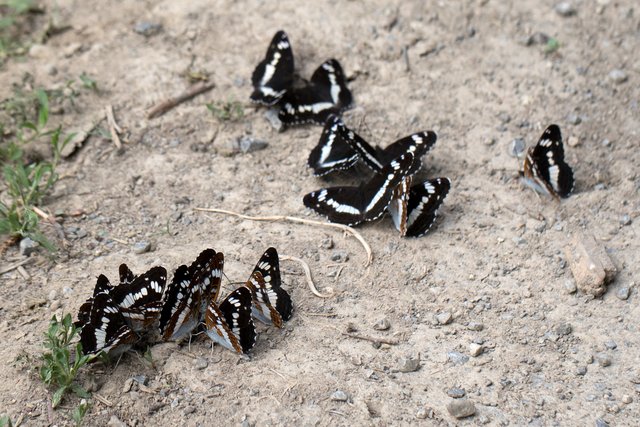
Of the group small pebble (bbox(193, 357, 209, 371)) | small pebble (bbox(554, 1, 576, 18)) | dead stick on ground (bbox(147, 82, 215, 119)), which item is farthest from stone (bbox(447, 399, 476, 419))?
small pebble (bbox(554, 1, 576, 18))

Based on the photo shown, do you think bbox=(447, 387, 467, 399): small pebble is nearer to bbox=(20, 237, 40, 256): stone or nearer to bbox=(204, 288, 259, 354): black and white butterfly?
bbox=(204, 288, 259, 354): black and white butterfly

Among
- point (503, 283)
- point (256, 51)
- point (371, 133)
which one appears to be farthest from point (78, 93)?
point (503, 283)

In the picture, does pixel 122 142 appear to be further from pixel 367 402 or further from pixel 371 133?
pixel 367 402

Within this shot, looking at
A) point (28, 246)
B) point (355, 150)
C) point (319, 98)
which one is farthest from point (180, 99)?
point (28, 246)

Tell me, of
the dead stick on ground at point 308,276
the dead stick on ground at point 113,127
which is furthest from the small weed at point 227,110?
the dead stick on ground at point 308,276

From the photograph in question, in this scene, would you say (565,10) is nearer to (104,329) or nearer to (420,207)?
(420,207)

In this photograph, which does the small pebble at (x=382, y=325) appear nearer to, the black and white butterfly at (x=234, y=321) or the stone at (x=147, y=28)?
the black and white butterfly at (x=234, y=321)
